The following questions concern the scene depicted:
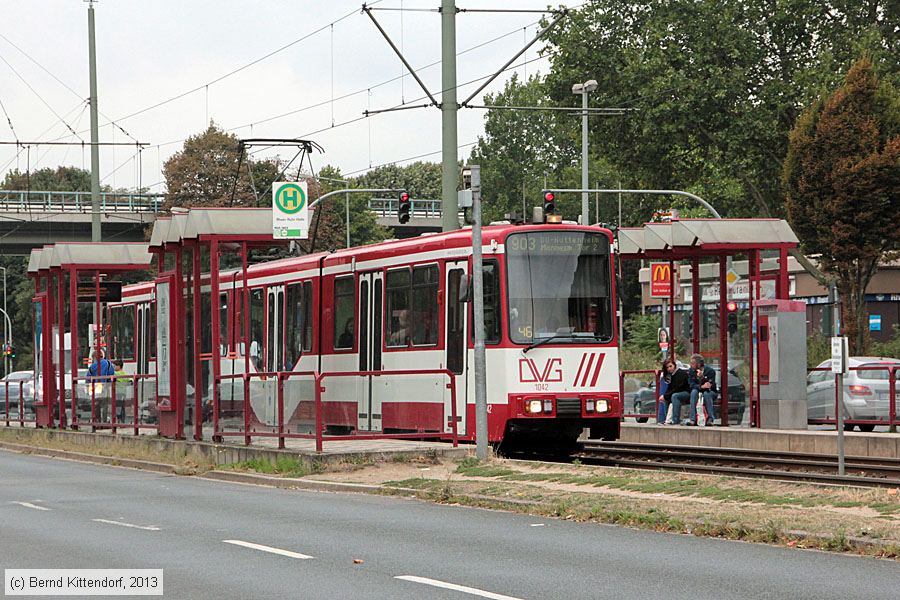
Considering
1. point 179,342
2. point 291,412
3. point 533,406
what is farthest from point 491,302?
point 179,342

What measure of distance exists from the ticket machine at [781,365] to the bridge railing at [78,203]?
51693mm

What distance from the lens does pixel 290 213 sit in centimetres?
2966

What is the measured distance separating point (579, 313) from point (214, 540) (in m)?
10.9

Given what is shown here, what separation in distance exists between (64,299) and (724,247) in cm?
1481

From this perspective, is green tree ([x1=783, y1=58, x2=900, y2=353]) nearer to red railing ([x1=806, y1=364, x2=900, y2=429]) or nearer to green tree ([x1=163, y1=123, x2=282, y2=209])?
red railing ([x1=806, y1=364, x2=900, y2=429])

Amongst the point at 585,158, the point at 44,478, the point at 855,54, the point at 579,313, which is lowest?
the point at 44,478

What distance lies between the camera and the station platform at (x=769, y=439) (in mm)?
24906

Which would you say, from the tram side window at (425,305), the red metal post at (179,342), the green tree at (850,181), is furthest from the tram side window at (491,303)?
the green tree at (850,181)

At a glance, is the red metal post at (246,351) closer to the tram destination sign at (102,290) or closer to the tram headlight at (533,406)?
the tram headlight at (533,406)

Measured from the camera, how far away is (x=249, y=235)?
2509 centimetres

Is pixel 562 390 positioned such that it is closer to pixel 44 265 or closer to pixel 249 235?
pixel 249 235

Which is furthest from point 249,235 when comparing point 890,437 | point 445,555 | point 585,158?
point 585,158

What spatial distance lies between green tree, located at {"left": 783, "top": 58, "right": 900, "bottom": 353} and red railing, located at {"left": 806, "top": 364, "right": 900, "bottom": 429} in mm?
14551

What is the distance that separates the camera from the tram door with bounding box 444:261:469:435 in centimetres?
2364
